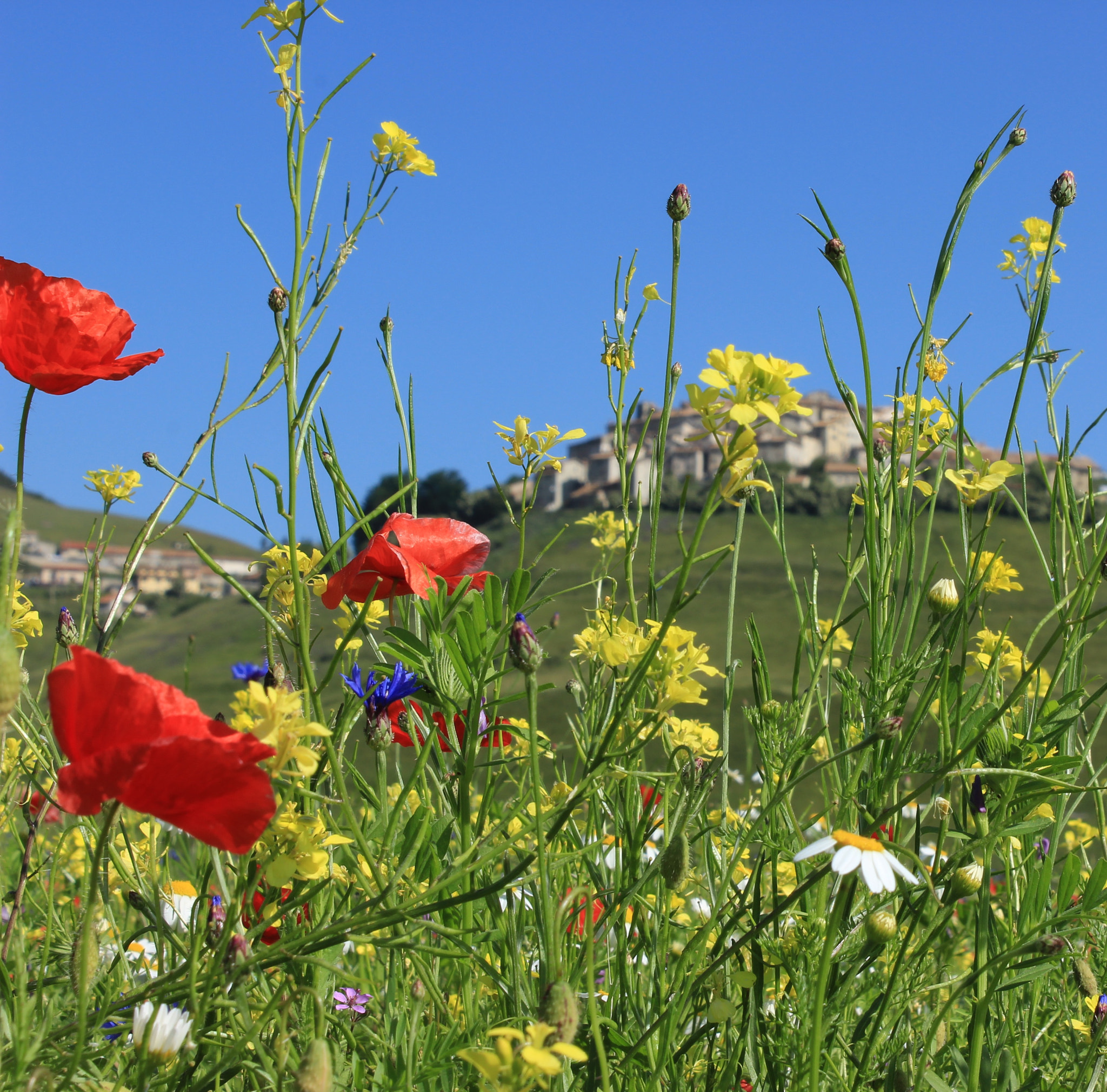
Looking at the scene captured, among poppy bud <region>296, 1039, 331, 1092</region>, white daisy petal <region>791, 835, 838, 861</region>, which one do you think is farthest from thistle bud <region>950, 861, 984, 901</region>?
poppy bud <region>296, 1039, 331, 1092</region>

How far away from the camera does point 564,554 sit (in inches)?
1558

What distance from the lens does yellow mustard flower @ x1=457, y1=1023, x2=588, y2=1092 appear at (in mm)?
442

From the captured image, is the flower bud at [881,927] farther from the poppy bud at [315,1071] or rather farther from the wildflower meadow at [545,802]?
the poppy bud at [315,1071]

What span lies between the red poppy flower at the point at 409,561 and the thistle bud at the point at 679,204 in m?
0.42

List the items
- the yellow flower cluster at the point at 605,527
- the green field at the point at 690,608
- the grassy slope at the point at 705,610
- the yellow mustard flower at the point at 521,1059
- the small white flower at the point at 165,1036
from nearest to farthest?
the yellow mustard flower at the point at 521,1059
the small white flower at the point at 165,1036
the yellow flower cluster at the point at 605,527
the green field at the point at 690,608
the grassy slope at the point at 705,610

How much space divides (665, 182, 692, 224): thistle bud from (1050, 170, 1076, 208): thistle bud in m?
0.39

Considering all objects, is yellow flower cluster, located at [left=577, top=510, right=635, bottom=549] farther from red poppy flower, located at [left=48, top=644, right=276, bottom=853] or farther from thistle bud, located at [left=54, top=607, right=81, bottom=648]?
red poppy flower, located at [left=48, top=644, right=276, bottom=853]

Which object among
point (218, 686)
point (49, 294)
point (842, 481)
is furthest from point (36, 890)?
point (842, 481)

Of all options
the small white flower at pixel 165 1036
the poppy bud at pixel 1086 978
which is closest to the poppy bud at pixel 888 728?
the poppy bud at pixel 1086 978

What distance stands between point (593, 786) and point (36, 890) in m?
1.31

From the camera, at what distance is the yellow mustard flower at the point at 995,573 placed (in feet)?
3.10

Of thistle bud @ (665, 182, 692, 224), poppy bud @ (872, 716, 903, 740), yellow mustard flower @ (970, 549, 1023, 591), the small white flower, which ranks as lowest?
the small white flower

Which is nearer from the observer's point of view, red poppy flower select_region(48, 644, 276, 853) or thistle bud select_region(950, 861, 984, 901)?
red poppy flower select_region(48, 644, 276, 853)

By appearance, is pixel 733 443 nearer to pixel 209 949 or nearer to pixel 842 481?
pixel 209 949
